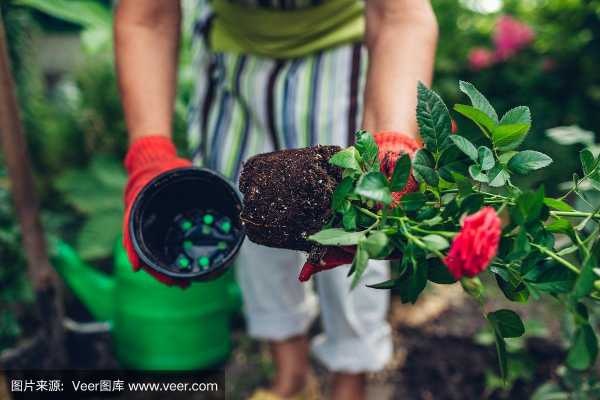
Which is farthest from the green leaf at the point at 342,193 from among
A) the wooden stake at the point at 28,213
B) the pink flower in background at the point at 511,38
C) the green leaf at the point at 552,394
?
the pink flower in background at the point at 511,38

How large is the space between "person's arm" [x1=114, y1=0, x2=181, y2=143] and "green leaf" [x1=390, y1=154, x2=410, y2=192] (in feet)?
2.50

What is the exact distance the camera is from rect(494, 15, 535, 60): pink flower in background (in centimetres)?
255

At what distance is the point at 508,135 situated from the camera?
0.78 metres

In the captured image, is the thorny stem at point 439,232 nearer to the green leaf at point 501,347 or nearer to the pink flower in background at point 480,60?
the green leaf at point 501,347

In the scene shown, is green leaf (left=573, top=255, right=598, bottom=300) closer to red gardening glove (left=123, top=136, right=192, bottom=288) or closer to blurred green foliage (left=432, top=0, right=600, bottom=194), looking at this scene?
red gardening glove (left=123, top=136, right=192, bottom=288)

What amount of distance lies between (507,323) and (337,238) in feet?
0.93

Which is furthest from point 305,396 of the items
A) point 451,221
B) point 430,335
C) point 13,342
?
point 451,221

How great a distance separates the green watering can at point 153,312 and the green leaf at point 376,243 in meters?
1.20

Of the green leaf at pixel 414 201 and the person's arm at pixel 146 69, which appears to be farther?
the person's arm at pixel 146 69

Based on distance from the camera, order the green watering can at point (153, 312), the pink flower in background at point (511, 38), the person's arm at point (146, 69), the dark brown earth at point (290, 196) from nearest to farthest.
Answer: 1. the dark brown earth at point (290, 196)
2. the person's arm at point (146, 69)
3. the green watering can at point (153, 312)
4. the pink flower in background at point (511, 38)

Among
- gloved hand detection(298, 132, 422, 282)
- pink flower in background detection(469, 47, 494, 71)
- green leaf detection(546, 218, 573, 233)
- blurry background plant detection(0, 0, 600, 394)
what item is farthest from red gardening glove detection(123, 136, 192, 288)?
pink flower in background detection(469, 47, 494, 71)

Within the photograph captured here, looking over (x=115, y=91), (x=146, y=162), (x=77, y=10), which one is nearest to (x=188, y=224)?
(x=146, y=162)

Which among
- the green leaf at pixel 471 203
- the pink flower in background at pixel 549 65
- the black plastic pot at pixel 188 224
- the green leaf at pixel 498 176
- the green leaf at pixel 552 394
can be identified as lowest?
the green leaf at pixel 552 394

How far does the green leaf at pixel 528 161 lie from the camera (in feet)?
2.55
